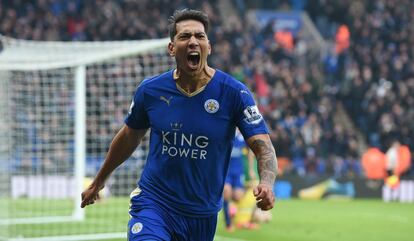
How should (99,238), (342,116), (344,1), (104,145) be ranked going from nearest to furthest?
(99,238), (104,145), (342,116), (344,1)

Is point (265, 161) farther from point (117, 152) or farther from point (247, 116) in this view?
point (117, 152)

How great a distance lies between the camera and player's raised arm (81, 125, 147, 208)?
598cm

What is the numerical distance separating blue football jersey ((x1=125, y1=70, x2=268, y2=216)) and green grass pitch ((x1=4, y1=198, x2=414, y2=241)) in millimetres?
6686

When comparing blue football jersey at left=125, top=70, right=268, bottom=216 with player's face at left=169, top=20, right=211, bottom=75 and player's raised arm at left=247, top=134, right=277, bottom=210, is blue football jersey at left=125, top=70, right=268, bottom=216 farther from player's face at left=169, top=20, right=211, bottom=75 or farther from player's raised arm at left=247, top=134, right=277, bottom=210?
player's face at left=169, top=20, right=211, bottom=75

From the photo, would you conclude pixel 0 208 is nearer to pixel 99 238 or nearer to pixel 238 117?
pixel 99 238

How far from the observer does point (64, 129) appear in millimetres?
15695

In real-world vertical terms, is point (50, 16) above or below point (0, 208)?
above

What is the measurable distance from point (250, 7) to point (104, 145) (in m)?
18.6

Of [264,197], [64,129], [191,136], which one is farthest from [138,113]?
[64,129]

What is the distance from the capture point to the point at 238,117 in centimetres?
562

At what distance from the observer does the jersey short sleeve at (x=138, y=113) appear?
580cm

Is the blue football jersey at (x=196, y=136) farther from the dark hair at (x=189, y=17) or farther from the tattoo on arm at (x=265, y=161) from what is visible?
the dark hair at (x=189, y=17)

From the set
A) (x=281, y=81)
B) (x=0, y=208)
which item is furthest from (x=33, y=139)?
(x=281, y=81)

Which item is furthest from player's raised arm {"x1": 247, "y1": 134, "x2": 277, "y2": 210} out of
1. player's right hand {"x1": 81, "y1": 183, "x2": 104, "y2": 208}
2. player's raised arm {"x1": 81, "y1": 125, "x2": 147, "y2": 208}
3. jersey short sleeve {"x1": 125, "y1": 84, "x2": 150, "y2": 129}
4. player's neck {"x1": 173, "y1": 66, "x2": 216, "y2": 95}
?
player's right hand {"x1": 81, "y1": 183, "x2": 104, "y2": 208}
